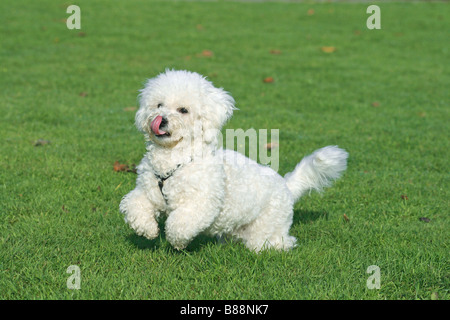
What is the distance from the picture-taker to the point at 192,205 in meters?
4.12

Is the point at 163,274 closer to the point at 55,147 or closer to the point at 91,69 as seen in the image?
the point at 55,147

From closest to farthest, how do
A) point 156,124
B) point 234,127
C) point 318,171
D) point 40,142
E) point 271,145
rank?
point 156,124 → point 318,171 → point 40,142 → point 271,145 → point 234,127

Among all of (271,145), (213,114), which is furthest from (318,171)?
(271,145)

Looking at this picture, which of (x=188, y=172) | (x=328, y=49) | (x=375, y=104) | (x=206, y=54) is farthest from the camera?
(x=328, y=49)

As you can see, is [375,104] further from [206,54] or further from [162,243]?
[162,243]

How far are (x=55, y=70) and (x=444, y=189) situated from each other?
8.60 m

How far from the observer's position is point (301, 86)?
11.6m

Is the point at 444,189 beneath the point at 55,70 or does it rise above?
beneath

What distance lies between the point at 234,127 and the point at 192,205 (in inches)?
181

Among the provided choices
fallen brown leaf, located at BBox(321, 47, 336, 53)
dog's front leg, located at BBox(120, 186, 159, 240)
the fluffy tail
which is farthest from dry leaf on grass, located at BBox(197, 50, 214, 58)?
dog's front leg, located at BBox(120, 186, 159, 240)

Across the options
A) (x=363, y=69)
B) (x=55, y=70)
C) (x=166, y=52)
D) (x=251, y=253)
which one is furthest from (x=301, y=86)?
(x=251, y=253)

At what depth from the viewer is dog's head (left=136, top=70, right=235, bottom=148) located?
4160 mm

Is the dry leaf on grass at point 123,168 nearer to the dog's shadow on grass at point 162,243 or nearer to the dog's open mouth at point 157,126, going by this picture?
the dog's shadow on grass at point 162,243
